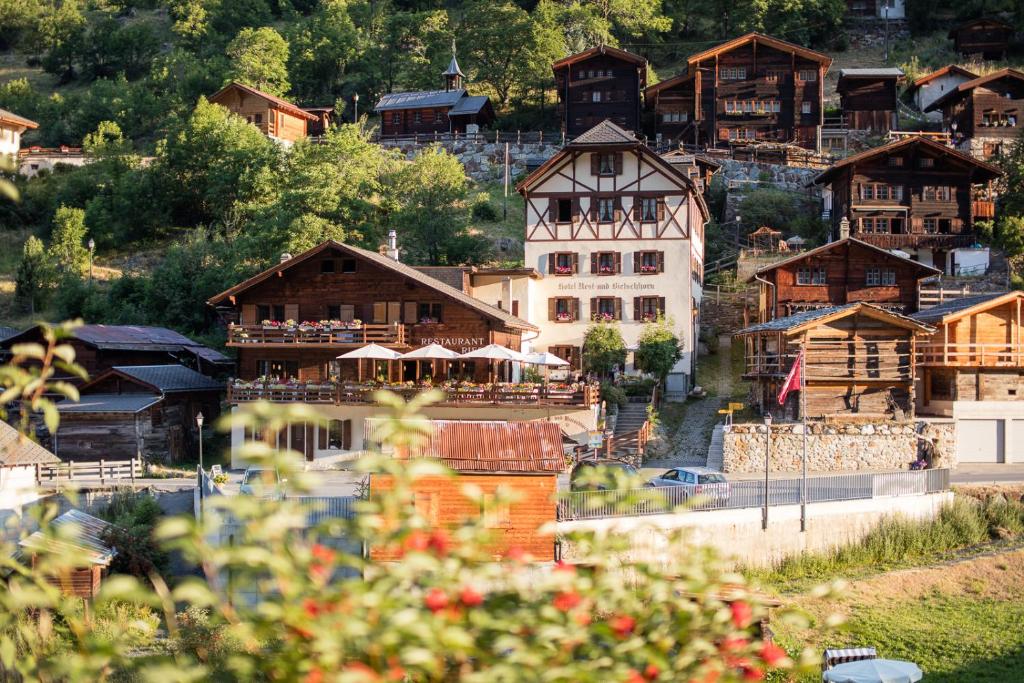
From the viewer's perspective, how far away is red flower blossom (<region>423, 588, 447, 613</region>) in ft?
19.2

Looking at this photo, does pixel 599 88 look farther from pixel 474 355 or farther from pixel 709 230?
pixel 474 355

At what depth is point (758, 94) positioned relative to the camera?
215ft

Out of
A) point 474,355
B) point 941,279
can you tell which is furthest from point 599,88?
point 474,355

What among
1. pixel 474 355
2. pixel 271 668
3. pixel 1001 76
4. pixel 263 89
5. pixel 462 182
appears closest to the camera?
pixel 271 668

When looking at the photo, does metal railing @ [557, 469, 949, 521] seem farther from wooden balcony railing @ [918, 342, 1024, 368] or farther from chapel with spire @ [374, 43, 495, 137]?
chapel with spire @ [374, 43, 495, 137]

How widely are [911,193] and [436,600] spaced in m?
51.1

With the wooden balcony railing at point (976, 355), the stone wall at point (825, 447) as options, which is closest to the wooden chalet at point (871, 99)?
the wooden balcony railing at point (976, 355)

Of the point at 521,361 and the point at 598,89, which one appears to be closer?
the point at 521,361

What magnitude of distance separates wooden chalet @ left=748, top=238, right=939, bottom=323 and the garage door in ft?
26.8

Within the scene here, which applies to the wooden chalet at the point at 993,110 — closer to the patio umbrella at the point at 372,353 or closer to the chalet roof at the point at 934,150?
the chalet roof at the point at 934,150

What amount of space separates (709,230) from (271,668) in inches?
2082

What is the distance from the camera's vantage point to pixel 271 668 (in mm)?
6070

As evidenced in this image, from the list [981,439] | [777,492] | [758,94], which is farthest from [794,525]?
[758,94]

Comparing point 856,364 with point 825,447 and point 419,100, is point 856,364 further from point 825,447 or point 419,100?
point 419,100
